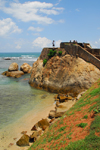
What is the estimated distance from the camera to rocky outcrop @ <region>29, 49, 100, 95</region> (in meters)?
18.5

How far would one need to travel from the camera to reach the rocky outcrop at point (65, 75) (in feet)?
60.6

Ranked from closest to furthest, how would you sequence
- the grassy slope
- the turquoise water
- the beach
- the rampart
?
the grassy slope → the beach → the turquoise water → the rampart

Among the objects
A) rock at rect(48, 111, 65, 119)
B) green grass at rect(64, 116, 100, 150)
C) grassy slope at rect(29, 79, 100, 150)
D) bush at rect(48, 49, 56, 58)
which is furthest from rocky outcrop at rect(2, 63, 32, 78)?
green grass at rect(64, 116, 100, 150)

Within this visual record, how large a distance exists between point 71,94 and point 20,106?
21.9ft

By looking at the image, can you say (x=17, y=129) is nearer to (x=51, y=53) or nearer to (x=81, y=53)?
(x=81, y=53)

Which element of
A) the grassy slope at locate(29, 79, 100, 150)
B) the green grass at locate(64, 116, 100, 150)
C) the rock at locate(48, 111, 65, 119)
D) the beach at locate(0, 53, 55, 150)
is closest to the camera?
the green grass at locate(64, 116, 100, 150)

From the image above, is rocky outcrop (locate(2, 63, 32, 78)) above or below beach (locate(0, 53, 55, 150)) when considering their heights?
above

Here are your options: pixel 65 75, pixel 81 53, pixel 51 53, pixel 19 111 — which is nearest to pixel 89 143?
pixel 19 111

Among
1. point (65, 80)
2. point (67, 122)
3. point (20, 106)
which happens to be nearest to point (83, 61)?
point (65, 80)

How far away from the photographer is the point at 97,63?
19.1 meters

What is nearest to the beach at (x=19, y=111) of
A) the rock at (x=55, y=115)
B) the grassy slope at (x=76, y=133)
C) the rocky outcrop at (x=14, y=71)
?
the rock at (x=55, y=115)

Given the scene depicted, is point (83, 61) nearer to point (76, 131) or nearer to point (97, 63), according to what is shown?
point (97, 63)

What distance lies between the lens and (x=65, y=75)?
20.1 m

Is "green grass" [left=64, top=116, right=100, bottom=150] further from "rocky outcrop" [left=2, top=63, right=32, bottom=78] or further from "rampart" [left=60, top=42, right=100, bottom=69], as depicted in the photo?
"rocky outcrop" [left=2, top=63, right=32, bottom=78]
